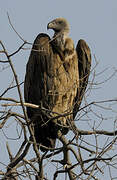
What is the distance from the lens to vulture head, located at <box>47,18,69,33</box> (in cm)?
812

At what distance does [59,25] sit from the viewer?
8.21m

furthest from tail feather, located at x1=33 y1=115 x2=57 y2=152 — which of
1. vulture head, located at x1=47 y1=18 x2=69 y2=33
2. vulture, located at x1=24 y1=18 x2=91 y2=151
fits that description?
vulture head, located at x1=47 y1=18 x2=69 y2=33

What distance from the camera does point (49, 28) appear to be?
8070mm

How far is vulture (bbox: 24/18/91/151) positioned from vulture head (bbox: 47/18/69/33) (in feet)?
0.33

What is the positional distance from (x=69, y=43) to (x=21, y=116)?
2.70 meters

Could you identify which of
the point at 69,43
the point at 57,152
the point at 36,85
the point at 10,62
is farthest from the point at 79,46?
the point at 10,62

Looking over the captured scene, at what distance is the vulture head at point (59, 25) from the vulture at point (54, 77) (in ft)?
0.33

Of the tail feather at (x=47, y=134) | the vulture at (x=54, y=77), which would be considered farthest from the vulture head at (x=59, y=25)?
the tail feather at (x=47, y=134)

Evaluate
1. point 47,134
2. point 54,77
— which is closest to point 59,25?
point 54,77

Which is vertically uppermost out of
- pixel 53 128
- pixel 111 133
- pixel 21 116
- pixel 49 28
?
pixel 49 28

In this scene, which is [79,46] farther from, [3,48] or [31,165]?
[3,48]

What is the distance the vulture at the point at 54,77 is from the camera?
742cm

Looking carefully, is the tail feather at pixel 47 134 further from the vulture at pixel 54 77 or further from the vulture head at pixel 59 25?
the vulture head at pixel 59 25

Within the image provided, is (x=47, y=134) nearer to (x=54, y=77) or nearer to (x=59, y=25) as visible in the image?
(x=54, y=77)
